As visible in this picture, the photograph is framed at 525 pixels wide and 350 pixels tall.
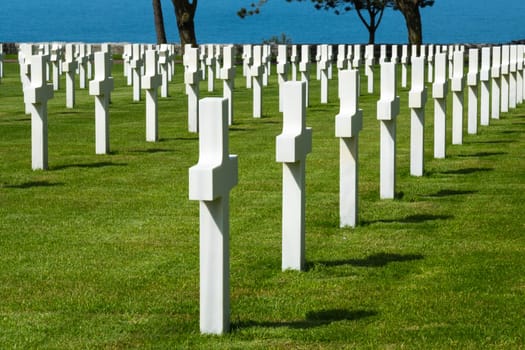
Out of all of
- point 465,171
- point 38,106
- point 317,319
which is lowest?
point 317,319

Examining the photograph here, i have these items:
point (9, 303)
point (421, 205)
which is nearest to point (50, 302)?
point (9, 303)

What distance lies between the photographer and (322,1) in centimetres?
6862

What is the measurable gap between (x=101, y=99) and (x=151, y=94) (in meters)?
2.05

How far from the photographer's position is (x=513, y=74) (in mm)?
24234

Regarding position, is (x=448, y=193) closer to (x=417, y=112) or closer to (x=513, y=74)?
(x=417, y=112)

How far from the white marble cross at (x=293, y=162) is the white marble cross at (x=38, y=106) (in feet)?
21.7

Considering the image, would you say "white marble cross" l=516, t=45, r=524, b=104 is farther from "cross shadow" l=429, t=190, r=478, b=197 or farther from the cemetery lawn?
"cross shadow" l=429, t=190, r=478, b=197

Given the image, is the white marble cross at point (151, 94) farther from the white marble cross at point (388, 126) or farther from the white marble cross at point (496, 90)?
the white marble cross at point (388, 126)

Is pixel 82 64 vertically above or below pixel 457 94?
above

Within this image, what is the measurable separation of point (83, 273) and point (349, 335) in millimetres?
A: 2369

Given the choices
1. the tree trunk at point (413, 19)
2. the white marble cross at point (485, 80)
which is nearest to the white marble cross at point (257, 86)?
the white marble cross at point (485, 80)

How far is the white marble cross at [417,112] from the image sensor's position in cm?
1303

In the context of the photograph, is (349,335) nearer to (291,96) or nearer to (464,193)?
(291,96)

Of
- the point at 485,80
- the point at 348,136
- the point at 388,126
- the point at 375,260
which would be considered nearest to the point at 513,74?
the point at 485,80
